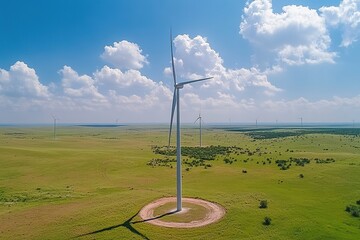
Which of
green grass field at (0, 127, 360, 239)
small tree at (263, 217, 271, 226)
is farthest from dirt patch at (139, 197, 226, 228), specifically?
small tree at (263, 217, 271, 226)

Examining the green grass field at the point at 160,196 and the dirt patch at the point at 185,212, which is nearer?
the green grass field at the point at 160,196

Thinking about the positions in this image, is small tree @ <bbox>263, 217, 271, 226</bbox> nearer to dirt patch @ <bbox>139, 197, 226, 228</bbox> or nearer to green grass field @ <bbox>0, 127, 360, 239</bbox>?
green grass field @ <bbox>0, 127, 360, 239</bbox>

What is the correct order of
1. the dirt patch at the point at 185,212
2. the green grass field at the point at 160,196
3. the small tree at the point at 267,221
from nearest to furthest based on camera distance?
the green grass field at the point at 160,196, the dirt patch at the point at 185,212, the small tree at the point at 267,221

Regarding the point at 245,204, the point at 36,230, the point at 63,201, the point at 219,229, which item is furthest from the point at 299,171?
the point at 36,230

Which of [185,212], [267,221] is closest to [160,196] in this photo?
[185,212]

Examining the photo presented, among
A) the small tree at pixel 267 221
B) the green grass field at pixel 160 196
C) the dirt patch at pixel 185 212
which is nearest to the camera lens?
the green grass field at pixel 160 196

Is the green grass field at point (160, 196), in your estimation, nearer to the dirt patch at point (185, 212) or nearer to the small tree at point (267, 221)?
the small tree at point (267, 221)

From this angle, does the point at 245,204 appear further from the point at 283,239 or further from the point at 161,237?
the point at 161,237

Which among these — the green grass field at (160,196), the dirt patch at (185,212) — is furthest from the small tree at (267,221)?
the dirt patch at (185,212)
